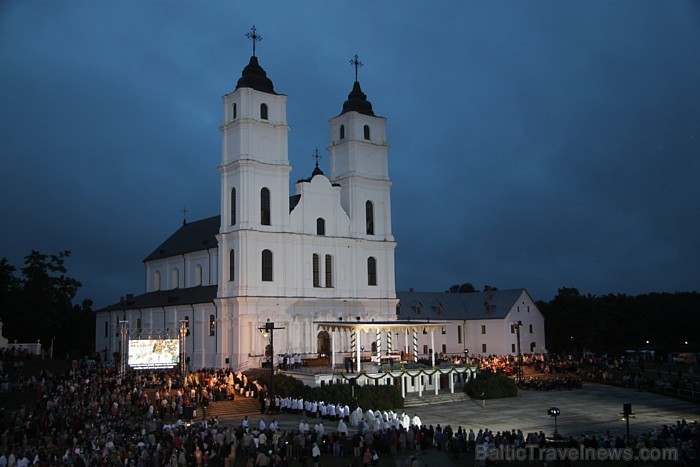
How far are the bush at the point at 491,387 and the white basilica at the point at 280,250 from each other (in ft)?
18.8

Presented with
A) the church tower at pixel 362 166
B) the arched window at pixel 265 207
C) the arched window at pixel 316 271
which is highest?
the church tower at pixel 362 166

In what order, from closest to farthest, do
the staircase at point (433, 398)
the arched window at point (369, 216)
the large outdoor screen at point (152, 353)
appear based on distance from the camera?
the large outdoor screen at point (152, 353), the staircase at point (433, 398), the arched window at point (369, 216)

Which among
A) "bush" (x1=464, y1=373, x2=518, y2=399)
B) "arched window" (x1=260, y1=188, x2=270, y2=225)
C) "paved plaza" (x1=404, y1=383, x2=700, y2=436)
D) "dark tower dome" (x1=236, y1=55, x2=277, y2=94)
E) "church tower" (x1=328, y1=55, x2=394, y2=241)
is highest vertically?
"dark tower dome" (x1=236, y1=55, x2=277, y2=94)

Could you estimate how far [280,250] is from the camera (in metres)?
50.6

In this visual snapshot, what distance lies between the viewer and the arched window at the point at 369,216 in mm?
56281

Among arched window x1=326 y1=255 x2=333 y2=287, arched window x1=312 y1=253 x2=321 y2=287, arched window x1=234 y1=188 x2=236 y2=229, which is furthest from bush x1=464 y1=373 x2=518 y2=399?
arched window x1=234 y1=188 x2=236 y2=229

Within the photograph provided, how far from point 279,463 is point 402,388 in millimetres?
20880

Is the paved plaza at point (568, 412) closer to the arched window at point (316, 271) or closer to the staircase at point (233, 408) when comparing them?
the staircase at point (233, 408)

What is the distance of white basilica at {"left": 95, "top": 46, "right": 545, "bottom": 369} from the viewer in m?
49.1

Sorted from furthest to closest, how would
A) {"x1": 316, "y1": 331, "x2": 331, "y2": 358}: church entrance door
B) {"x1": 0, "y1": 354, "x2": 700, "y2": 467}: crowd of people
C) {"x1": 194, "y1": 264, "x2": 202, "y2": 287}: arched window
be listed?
1. {"x1": 194, "y1": 264, "x2": 202, "y2": 287}: arched window
2. {"x1": 316, "y1": 331, "x2": 331, "y2": 358}: church entrance door
3. {"x1": 0, "y1": 354, "x2": 700, "y2": 467}: crowd of people

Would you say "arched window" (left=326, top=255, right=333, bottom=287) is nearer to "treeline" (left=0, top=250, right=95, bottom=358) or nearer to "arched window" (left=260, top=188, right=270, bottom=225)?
"arched window" (left=260, top=188, right=270, bottom=225)

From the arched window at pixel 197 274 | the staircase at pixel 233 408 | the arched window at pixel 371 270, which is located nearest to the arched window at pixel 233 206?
the arched window at pixel 197 274

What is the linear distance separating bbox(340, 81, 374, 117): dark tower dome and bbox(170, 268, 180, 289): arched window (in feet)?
65.5

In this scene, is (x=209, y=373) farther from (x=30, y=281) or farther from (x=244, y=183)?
(x=30, y=281)
